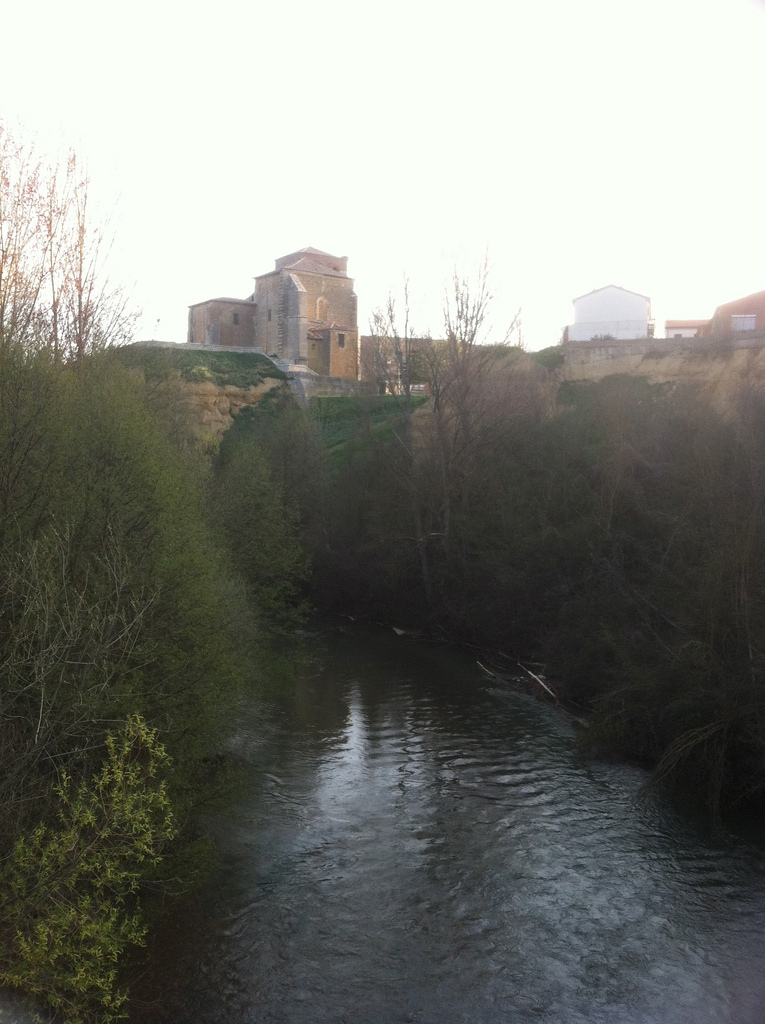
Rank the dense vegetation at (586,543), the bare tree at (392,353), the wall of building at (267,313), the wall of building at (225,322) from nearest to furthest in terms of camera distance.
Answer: the dense vegetation at (586,543) → the bare tree at (392,353) → the wall of building at (267,313) → the wall of building at (225,322)

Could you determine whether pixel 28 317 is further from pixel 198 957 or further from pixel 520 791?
pixel 520 791

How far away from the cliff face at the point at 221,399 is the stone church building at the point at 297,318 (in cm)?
1183

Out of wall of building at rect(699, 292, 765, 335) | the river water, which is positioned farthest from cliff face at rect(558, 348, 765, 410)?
the river water

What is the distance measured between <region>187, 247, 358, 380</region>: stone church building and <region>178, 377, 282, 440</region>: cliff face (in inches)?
466

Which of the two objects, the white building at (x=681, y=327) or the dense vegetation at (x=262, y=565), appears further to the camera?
the white building at (x=681, y=327)

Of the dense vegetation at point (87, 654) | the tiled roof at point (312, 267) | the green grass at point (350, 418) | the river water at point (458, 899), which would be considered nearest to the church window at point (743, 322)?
the green grass at point (350, 418)

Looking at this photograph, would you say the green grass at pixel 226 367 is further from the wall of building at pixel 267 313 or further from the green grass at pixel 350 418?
the wall of building at pixel 267 313

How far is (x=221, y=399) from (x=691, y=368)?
68.8ft

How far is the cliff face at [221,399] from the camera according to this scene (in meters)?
40.2

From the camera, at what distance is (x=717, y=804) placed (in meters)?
11.2

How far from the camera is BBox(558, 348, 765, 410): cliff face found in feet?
97.5

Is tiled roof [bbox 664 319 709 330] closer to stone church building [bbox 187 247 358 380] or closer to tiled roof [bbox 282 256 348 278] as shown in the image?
stone church building [bbox 187 247 358 380]

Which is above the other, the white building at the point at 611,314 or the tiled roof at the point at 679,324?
the tiled roof at the point at 679,324

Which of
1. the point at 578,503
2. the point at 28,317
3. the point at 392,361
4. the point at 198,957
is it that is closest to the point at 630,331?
the point at 392,361
